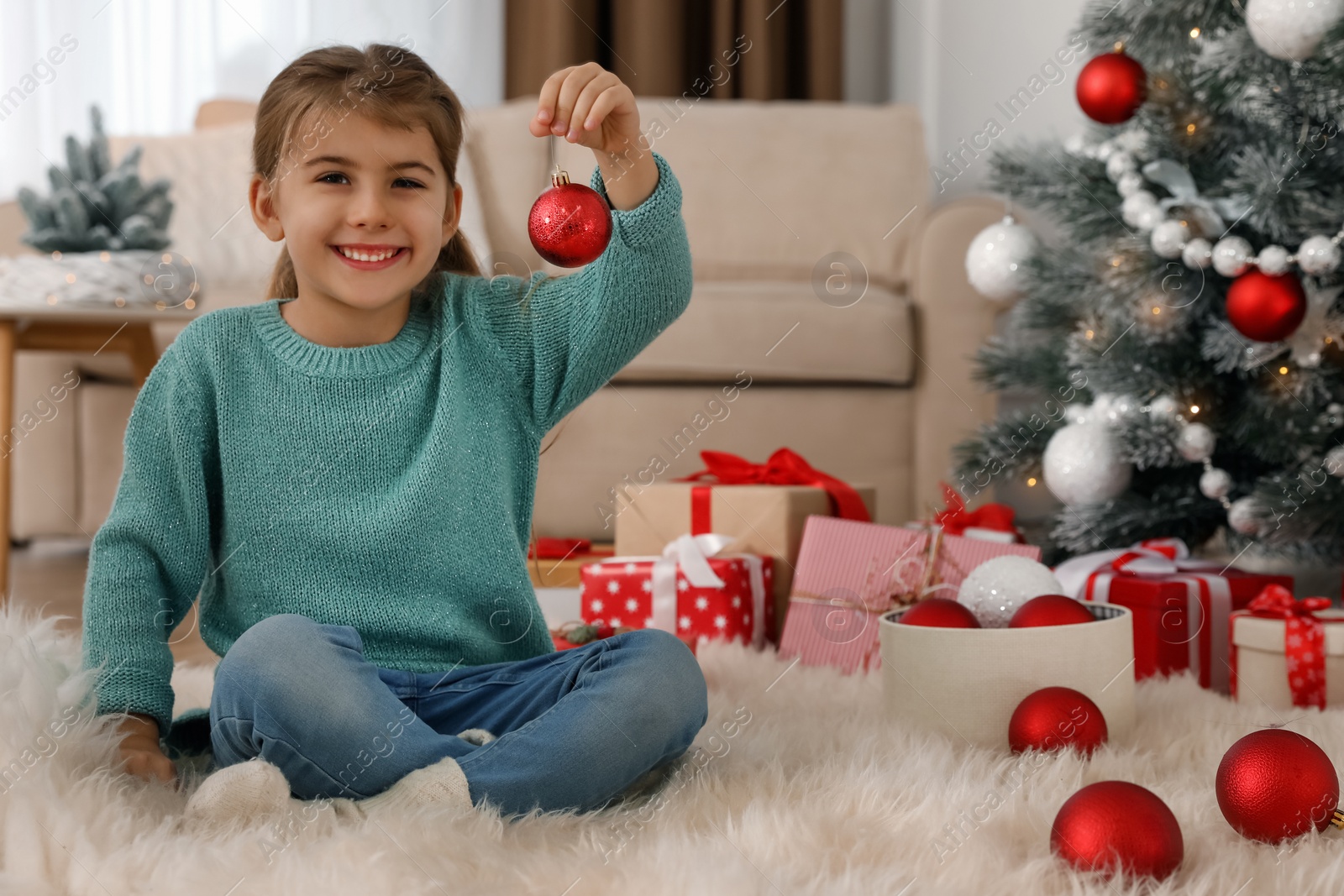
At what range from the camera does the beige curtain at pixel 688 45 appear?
3113mm

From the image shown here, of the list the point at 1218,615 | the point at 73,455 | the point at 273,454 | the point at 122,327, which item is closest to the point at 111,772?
the point at 273,454

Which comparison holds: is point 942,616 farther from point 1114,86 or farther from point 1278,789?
point 1114,86

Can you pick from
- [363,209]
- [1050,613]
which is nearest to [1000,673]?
[1050,613]

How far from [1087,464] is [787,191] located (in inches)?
46.7

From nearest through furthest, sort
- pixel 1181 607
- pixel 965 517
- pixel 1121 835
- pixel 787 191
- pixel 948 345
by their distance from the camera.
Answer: pixel 1121 835 < pixel 1181 607 < pixel 965 517 < pixel 948 345 < pixel 787 191

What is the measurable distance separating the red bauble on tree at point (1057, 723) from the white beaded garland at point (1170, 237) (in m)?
0.70

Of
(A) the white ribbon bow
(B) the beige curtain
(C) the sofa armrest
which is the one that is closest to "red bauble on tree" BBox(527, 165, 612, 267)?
(A) the white ribbon bow

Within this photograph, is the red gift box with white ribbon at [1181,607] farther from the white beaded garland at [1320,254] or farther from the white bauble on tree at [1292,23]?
the white bauble on tree at [1292,23]

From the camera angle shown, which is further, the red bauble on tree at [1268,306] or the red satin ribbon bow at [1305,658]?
the red bauble on tree at [1268,306]

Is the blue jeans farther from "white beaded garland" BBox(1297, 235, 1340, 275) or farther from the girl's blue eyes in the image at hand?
"white beaded garland" BBox(1297, 235, 1340, 275)

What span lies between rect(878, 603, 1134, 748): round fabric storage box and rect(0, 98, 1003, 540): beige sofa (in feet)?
2.15

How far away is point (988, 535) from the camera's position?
4.35ft

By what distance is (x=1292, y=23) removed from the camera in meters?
1.21

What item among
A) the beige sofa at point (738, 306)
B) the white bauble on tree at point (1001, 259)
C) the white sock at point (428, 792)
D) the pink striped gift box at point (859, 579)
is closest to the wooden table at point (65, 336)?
the beige sofa at point (738, 306)
